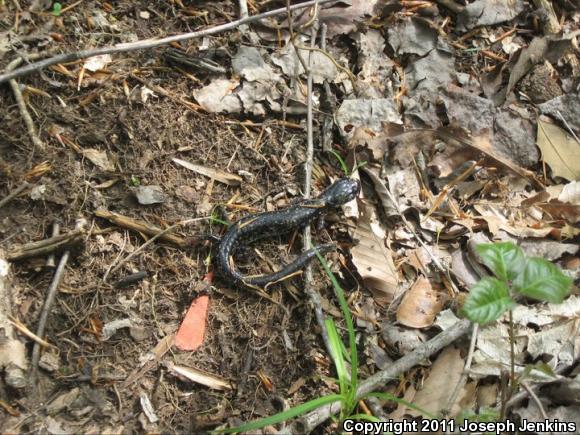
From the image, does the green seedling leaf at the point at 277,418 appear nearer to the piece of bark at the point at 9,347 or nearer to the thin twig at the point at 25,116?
the piece of bark at the point at 9,347

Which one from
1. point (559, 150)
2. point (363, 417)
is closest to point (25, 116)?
point (363, 417)

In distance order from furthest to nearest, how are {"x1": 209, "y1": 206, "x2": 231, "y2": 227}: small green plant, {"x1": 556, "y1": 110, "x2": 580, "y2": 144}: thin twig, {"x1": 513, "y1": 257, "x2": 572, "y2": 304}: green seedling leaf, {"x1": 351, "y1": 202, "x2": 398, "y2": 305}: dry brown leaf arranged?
{"x1": 556, "y1": 110, "x2": 580, "y2": 144}: thin twig < {"x1": 209, "y1": 206, "x2": 231, "y2": 227}: small green plant < {"x1": 351, "y1": 202, "x2": 398, "y2": 305}: dry brown leaf < {"x1": 513, "y1": 257, "x2": 572, "y2": 304}: green seedling leaf

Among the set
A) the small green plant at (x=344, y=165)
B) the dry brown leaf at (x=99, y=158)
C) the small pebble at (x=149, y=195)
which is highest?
the small green plant at (x=344, y=165)

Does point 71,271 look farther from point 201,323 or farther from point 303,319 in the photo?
point 303,319

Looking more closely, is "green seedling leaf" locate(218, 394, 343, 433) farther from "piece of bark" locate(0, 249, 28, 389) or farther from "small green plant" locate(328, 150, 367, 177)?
"small green plant" locate(328, 150, 367, 177)

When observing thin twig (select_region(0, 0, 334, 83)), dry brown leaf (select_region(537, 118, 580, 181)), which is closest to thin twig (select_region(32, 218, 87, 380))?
thin twig (select_region(0, 0, 334, 83))

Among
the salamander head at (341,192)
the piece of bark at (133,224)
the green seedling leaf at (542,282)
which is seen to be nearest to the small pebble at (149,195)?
the piece of bark at (133,224)

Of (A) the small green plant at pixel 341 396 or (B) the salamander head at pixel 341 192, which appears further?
(B) the salamander head at pixel 341 192

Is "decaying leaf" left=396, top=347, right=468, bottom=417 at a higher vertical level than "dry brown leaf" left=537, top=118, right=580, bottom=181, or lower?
lower
